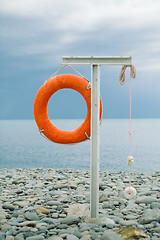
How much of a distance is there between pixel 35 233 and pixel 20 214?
763 millimetres

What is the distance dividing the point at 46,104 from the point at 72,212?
184cm

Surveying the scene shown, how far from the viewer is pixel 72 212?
4.50m

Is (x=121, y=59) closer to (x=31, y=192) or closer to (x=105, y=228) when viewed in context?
(x=105, y=228)

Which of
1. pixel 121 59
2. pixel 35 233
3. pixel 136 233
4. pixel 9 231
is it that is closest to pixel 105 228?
pixel 136 233

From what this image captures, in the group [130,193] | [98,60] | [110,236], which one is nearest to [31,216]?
[110,236]

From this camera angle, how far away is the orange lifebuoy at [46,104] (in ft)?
16.9

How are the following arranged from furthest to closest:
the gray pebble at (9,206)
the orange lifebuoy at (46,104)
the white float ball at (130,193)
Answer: the orange lifebuoy at (46,104) < the gray pebble at (9,206) < the white float ball at (130,193)

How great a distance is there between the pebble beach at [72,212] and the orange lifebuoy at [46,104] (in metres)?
1.02

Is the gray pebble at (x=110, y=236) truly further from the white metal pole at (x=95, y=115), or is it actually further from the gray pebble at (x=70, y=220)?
the white metal pole at (x=95, y=115)

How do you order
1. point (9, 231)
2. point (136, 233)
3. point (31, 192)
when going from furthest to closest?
point (31, 192)
point (9, 231)
point (136, 233)

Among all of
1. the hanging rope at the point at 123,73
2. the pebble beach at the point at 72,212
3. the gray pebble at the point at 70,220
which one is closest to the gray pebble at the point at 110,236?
the pebble beach at the point at 72,212

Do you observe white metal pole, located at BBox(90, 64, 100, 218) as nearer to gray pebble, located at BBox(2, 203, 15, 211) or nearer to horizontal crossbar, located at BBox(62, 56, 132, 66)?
horizontal crossbar, located at BBox(62, 56, 132, 66)

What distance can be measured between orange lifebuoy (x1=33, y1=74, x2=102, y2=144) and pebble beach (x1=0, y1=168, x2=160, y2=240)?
3.35 ft

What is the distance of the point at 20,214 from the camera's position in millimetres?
4605
